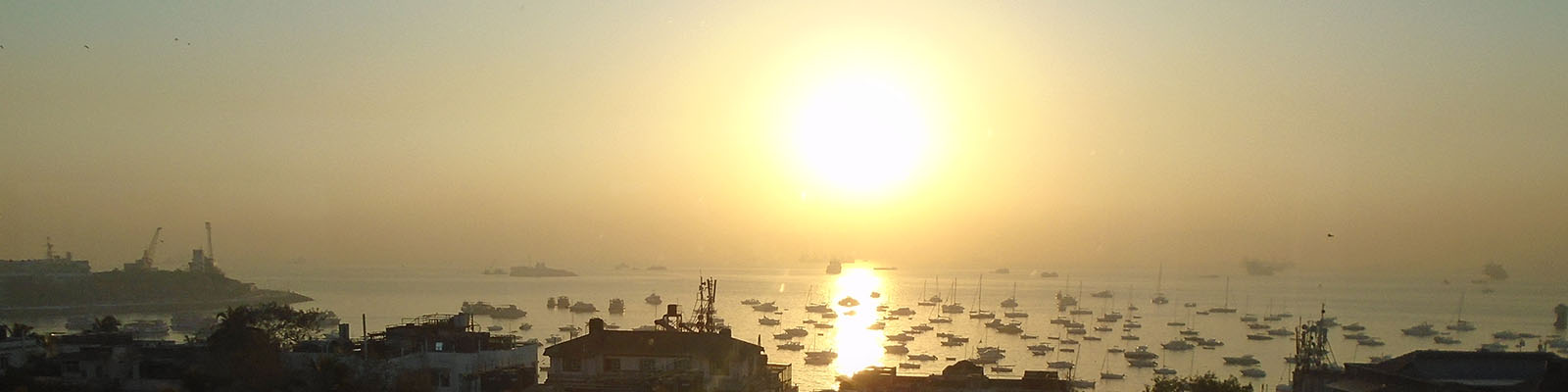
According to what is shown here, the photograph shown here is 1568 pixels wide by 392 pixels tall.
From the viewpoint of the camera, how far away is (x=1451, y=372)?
1229cm

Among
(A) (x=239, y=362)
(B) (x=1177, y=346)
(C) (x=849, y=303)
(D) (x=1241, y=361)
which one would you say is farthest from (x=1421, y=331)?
→ (A) (x=239, y=362)

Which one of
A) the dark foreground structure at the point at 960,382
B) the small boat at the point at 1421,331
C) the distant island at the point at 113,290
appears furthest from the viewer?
the distant island at the point at 113,290

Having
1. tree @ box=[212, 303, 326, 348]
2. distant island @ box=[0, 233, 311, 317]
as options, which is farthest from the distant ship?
tree @ box=[212, 303, 326, 348]

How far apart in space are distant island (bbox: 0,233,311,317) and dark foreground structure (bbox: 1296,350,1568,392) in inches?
3141

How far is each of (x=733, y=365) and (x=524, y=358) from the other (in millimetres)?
5446

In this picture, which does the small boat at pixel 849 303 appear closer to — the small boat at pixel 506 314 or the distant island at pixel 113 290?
the small boat at pixel 506 314

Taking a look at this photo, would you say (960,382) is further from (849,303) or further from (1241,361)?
(849,303)

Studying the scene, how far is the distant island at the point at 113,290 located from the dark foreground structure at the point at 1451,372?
7979cm

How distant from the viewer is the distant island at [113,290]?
78375mm

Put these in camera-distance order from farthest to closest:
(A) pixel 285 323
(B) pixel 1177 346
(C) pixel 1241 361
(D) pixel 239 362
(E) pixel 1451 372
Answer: (B) pixel 1177 346, (C) pixel 1241 361, (A) pixel 285 323, (D) pixel 239 362, (E) pixel 1451 372

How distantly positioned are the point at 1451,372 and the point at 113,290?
93.6 metres

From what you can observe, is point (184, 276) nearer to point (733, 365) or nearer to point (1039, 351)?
point (1039, 351)

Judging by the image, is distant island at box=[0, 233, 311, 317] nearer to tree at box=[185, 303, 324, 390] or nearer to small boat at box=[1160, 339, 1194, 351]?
small boat at box=[1160, 339, 1194, 351]

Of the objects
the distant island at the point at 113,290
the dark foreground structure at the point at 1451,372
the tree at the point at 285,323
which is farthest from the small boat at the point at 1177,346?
the distant island at the point at 113,290
